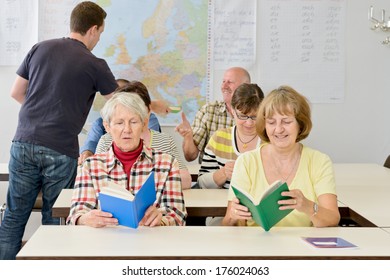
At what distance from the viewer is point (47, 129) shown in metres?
3.95

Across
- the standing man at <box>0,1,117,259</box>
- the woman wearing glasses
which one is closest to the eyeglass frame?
the woman wearing glasses

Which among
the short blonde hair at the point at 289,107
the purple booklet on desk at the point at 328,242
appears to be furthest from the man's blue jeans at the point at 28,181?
the purple booklet on desk at the point at 328,242

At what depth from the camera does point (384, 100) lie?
19.1ft

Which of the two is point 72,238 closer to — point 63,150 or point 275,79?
point 63,150

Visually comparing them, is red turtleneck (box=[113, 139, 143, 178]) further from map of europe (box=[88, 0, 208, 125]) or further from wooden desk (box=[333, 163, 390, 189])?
map of europe (box=[88, 0, 208, 125])

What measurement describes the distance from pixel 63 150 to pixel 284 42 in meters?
2.48

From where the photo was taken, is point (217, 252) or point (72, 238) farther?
point (72, 238)

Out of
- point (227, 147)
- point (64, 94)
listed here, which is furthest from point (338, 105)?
point (64, 94)

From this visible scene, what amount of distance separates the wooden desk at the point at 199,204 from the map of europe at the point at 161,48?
209 cm

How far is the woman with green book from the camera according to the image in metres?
2.96

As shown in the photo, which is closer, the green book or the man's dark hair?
the green book

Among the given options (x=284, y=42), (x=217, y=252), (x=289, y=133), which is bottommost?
(x=217, y=252)

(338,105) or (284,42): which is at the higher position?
(284,42)

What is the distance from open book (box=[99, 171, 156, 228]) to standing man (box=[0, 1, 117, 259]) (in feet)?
4.70
